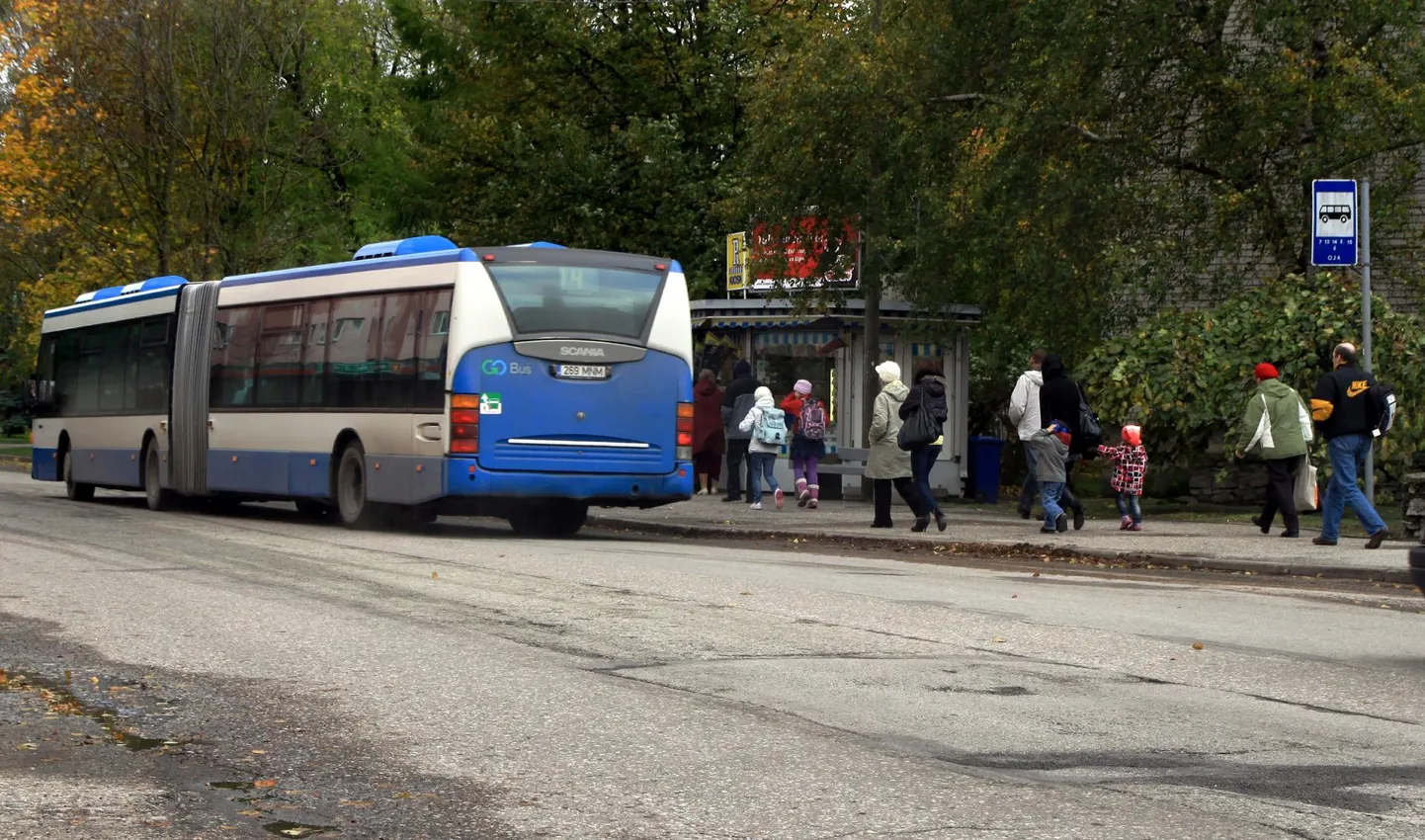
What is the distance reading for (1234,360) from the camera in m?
24.0

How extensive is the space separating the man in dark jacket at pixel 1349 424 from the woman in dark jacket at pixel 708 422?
11.9 m

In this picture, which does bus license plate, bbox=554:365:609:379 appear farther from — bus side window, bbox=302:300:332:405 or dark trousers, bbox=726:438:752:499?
dark trousers, bbox=726:438:752:499

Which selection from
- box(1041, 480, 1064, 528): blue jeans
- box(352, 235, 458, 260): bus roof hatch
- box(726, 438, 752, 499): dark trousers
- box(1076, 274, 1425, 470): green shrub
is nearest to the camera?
box(1041, 480, 1064, 528): blue jeans

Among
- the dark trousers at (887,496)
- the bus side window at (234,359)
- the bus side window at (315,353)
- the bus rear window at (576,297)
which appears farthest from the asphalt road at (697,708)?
the bus side window at (234,359)

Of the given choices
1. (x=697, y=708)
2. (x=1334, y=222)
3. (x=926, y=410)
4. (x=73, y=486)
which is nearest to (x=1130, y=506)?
(x=926, y=410)

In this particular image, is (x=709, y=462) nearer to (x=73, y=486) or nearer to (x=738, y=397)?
(x=738, y=397)

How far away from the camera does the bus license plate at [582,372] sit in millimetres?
19766

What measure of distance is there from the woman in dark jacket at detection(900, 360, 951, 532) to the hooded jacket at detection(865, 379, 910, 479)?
0.46ft

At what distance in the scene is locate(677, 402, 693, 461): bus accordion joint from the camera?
67.6 ft

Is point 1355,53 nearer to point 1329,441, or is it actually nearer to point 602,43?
point 1329,441

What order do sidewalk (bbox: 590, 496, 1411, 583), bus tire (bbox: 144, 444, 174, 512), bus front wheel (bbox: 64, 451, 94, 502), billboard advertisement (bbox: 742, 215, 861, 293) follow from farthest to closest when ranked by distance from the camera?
1. bus front wheel (bbox: 64, 451, 94, 502)
2. billboard advertisement (bbox: 742, 215, 861, 293)
3. bus tire (bbox: 144, 444, 174, 512)
4. sidewalk (bbox: 590, 496, 1411, 583)

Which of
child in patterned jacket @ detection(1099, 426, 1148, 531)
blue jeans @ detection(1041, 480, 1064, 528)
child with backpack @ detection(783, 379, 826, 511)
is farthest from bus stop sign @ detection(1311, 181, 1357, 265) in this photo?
child with backpack @ detection(783, 379, 826, 511)

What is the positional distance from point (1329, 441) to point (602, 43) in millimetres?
25316

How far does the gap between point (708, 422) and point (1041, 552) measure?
1050cm
